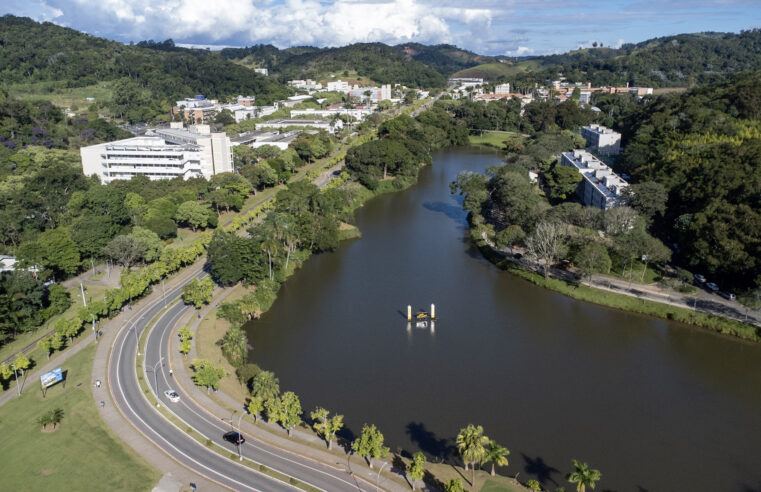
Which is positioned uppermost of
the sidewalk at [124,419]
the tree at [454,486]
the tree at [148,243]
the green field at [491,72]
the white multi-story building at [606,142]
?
the green field at [491,72]

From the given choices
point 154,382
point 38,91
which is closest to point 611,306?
point 154,382

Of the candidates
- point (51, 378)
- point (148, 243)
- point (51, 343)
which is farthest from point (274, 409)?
point (148, 243)

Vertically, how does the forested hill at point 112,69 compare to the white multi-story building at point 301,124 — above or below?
above

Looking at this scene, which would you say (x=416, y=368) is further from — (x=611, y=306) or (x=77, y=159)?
(x=77, y=159)

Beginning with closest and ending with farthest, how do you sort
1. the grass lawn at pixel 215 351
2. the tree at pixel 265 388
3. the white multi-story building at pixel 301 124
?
the tree at pixel 265 388 < the grass lawn at pixel 215 351 < the white multi-story building at pixel 301 124

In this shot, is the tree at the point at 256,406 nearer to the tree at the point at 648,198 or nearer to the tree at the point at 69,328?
the tree at the point at 69,328

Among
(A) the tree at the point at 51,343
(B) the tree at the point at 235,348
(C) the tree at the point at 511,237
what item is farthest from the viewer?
(C) the tree at the point at 511,237

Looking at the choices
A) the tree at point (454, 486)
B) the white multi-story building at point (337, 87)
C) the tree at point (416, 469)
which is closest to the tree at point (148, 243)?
the tree at point (416, 469)

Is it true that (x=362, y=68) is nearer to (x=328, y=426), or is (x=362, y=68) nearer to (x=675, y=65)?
(x=675, y=65)
